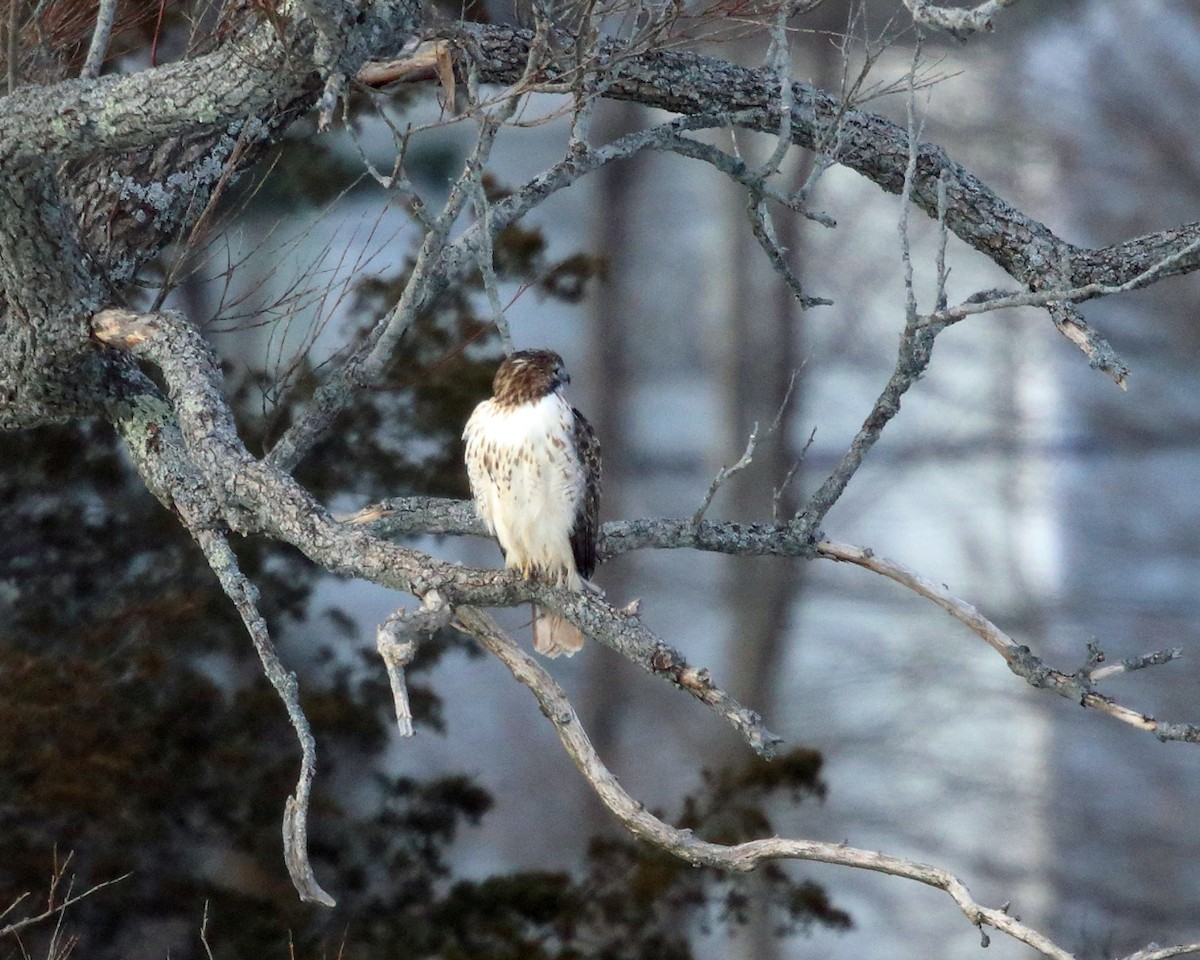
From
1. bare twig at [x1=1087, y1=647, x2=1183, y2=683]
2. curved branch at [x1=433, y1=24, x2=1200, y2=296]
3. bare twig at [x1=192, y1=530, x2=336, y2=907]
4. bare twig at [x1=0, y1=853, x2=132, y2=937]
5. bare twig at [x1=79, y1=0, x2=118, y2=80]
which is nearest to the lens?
bare twig at [x1=192, y1=530, x2=336, y2=907]

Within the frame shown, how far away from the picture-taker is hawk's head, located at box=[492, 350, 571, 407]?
287 centimetres

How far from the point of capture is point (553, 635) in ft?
10.1

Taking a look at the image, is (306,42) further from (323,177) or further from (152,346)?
(323,177)

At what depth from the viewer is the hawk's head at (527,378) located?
287 centimetres

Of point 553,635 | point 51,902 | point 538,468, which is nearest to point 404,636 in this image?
point 538,468

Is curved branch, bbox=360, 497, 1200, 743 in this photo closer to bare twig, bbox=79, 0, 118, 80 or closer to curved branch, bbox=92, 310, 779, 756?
curved branch, bbox=92, 310, 779, 756

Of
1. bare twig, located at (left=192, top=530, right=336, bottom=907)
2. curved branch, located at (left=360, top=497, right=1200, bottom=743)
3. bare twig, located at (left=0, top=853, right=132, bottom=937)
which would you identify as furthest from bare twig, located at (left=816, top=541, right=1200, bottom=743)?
bare twig, located at (left=0, top=853, right=132, bottom=937)

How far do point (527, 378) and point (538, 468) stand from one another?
18 centimetres

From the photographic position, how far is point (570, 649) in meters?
3.06

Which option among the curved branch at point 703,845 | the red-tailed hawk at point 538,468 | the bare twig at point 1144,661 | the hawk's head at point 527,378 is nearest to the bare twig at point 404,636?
the curved branch at point 703,845

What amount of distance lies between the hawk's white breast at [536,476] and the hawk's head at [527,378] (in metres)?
0.02

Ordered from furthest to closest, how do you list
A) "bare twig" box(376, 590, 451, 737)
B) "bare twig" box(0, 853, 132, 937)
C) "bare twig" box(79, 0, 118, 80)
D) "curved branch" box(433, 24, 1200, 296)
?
1. "curved branch" box(433, 24, 1200, 296)
2. "bare twig" box(79, 0, 118, 80)
3. "bare twig" box(0, 853, 132, 937)
4. "bare twig" box(376, 590, 451, 737)

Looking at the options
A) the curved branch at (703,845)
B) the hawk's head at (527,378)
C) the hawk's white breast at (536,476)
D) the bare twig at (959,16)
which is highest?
the bare twig at (959,16)

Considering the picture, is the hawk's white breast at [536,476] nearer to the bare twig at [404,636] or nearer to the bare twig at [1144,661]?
the bare twig at [404,636]
